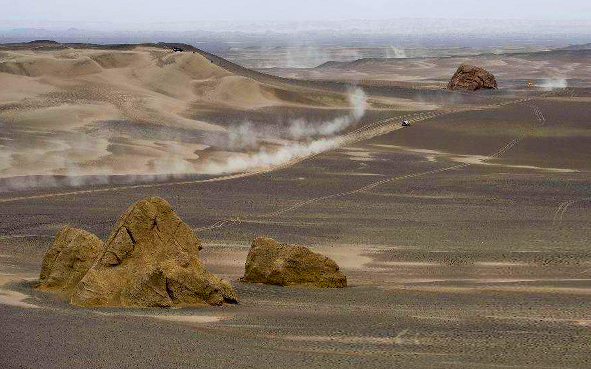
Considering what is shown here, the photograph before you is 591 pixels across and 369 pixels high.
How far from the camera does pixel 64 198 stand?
34562 millimetres

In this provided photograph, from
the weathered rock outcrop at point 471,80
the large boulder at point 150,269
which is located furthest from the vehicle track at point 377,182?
the weathered rock outcrop at point 471,80

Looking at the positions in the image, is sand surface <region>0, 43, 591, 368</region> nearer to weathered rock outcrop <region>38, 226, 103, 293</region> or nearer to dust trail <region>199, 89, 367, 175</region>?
weathered rock outcrop <region>38, 226, 103, 293</region>

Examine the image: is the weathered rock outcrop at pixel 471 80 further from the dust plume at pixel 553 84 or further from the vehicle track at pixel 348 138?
the vehicle track at pixel 348 138

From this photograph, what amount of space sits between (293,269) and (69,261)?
4351mm

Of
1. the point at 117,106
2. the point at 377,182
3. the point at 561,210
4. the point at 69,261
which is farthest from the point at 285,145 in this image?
the point at 69,261

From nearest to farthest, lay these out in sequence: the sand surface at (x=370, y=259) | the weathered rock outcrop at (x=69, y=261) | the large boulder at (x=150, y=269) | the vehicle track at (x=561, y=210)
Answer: the sand surface at (x=370, y=259), the large boulder at (x=150, y=269), the weathered rock outcrop at (x=69, y=261), the vehicle track at (x=561, y=210)

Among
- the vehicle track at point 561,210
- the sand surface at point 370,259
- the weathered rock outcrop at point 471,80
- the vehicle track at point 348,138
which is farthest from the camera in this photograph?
the weathered rock outcrop at point 471,80

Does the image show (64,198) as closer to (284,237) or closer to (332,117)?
(284,237)

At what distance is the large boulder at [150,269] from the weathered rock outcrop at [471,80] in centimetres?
6343

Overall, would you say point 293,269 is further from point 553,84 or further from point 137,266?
point 553,84

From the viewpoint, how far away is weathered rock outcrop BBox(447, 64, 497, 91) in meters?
82.1

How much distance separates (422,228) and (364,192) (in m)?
6.94

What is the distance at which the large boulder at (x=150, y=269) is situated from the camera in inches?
743

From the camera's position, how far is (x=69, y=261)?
2089cm
